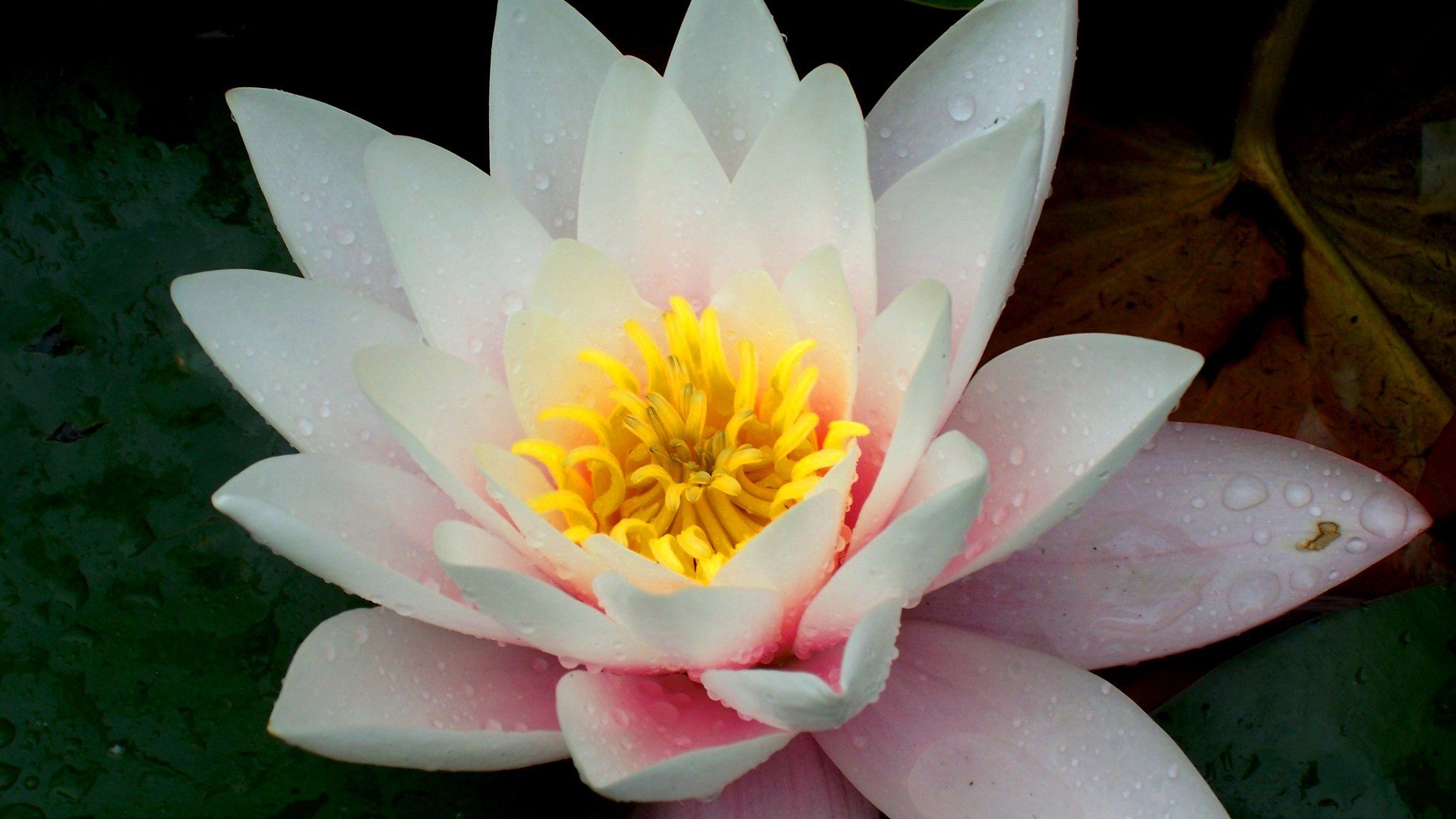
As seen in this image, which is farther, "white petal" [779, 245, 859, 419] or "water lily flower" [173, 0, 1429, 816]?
"white petal" [779, 245, 859, 419]

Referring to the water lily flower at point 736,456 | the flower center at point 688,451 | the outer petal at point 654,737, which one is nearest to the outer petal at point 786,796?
the water lily flower at point 736,456

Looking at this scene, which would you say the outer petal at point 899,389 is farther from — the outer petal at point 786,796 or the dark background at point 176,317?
the dark background at point 176,317

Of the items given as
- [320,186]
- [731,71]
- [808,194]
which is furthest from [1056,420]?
[320,186]

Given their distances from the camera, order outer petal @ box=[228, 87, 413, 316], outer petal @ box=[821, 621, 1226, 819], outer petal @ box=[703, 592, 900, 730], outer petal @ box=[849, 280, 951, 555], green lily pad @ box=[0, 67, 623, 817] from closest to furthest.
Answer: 1. outer petal @ box=[703, 592, 900, 730]
2. outer petal @ box=[849, 280, 951, 555]
3. outer petal @ box=[821, 621, 1226, 819]
4. green lily pad @ box=[0, 67, 623, 817]
5. outer petal @ box=[228, 87, 413, 316]

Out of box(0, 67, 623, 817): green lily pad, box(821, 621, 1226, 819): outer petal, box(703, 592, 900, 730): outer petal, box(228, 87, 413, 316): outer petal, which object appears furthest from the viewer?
box(228, 87, 413, 316): outer petal

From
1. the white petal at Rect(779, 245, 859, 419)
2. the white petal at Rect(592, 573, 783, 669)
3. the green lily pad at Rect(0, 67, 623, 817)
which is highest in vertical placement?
the white petal at Rect(779, 245, 859, 419)

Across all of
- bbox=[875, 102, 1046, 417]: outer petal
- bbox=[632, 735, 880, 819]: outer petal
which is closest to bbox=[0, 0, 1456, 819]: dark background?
bbox=[632, 735, 880, 819]: outer petal

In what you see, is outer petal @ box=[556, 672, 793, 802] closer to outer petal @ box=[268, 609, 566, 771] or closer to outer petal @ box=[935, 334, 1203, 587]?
outer petal @ box=[268, 609, 566, 771]
